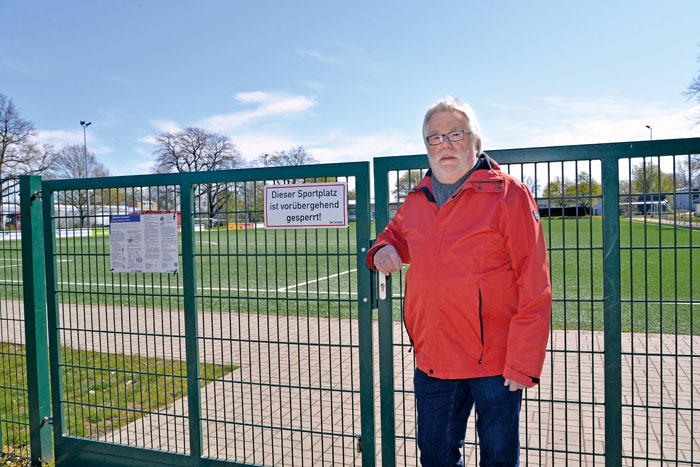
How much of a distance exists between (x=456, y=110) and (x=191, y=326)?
246cm

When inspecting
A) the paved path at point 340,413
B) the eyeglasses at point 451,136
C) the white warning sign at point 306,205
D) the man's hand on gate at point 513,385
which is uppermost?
the eyeglasses at point 451,136

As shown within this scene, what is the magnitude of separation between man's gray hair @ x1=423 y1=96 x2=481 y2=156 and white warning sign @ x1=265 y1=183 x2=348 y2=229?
35.7 inches

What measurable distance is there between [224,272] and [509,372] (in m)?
17.1

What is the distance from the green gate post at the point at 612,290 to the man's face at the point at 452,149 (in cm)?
93

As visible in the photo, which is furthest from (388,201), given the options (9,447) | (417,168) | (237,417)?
(9,447)

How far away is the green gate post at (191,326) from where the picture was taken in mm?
3879

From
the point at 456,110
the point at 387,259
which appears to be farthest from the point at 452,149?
the point at 387,259

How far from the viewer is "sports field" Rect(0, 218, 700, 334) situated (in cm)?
309

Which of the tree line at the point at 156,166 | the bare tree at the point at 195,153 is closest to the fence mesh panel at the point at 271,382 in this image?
the tree line at the point at 156,166

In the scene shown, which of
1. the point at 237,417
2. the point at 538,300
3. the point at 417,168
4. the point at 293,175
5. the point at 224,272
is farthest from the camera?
the point at 224,272

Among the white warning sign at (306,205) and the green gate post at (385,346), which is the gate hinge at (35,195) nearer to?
the white warning sign at (306,205)

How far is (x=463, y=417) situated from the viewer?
2631mm

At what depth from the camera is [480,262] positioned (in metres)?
2.39

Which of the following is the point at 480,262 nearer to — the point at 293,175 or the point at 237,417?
the point at 293,175
